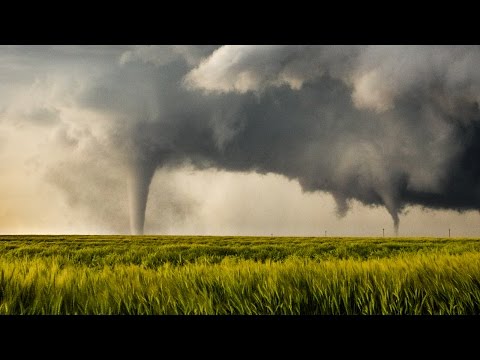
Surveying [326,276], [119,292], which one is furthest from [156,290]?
[326,276]

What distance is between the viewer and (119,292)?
3.24 m

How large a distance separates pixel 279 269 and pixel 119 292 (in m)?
1.35
